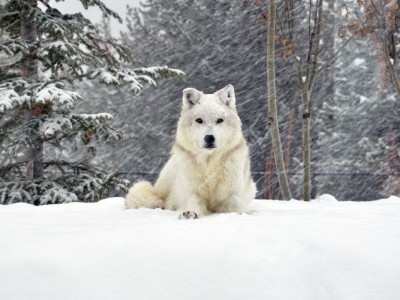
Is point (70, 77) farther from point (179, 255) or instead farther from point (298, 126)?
point (298, 126)

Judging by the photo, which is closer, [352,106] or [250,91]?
[250,91]

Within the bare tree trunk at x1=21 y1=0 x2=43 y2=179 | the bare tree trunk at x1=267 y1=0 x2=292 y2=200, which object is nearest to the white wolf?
the bare tree trunk at x1=267 y1=0 x2=292 y2=200

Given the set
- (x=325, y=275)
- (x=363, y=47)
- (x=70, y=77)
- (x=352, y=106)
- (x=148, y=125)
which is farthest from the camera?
(x=363, y=47)

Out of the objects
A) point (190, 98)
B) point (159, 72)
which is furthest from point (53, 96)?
point (190, 98)

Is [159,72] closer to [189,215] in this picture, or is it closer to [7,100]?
[7,100]

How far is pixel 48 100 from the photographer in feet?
15.7

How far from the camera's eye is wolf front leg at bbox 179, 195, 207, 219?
111 inches

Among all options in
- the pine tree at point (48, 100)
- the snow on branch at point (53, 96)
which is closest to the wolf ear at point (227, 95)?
the pine tree at point (48, 100)

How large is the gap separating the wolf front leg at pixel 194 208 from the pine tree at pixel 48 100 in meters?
2.61

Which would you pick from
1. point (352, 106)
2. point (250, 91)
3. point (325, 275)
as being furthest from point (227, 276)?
point (352, 106)

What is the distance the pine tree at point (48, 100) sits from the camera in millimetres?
4926

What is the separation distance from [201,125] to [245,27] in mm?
10721

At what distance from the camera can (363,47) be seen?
17578mm

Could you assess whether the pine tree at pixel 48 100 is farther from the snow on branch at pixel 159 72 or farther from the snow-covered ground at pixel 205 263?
the snow-covered ground at pixel 205 263
